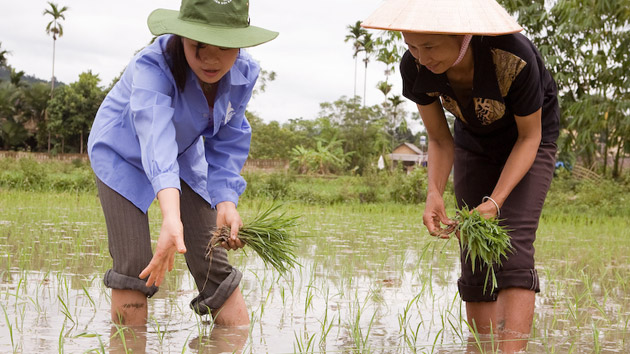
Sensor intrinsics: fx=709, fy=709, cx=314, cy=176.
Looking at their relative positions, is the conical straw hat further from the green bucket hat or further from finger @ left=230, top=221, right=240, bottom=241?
finger @ left=230, top=221, right=240, bottom=241

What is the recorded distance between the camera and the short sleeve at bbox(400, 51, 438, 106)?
2.64 metres

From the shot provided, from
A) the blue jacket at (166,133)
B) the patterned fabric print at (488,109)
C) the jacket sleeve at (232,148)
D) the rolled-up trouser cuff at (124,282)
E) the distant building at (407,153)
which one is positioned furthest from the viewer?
the distant building at (407,153)

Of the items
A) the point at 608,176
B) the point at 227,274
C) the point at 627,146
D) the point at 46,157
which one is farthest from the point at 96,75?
the point at 227,274

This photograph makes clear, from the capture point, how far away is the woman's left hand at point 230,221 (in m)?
2.58

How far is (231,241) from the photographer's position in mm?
2578

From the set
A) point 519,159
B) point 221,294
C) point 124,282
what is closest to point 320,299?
point 221,294

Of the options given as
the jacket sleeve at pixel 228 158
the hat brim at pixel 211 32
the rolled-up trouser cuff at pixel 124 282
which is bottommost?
the rolled-up trouser cuff at pixel 124 282

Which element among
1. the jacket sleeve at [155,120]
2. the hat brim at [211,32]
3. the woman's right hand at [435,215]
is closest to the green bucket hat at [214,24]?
the hat brim at [211,32]

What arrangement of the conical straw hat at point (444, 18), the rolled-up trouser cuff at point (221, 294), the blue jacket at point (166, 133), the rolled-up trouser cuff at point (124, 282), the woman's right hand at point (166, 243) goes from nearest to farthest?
the woman's right hand at point (166, 243) → the conical straw hat at point (444, 18) → the blue jacket at point (166, 133) → the rolled-up trouser cuff at point (124, 282) → the rolled-up trouser cuff at point (221, 294)

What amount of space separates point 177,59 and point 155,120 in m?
0.29

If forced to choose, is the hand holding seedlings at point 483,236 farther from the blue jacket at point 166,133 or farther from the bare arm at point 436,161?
the blue jacket at point 166,133

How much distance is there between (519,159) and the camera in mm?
2521

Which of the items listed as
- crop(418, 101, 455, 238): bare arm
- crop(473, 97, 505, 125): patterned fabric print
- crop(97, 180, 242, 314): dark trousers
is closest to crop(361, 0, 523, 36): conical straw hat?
crop(473, 97, 505, 125): patterned fabric print

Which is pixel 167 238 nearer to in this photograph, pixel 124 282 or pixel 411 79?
pixel 124 282
